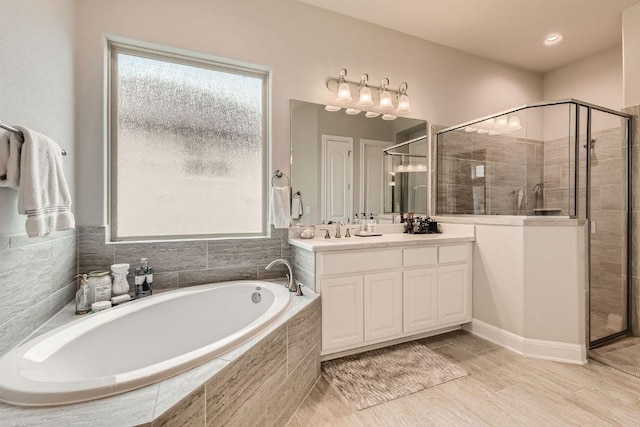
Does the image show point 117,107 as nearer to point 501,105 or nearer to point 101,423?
point 101,423

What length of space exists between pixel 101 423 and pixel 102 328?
33.0 inches

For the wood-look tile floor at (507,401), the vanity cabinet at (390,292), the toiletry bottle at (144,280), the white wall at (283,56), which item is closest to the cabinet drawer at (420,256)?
the vanity cabinet at (390,292)

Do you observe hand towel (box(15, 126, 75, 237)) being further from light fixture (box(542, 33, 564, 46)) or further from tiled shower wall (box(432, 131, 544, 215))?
light fixture (box(542, 33, 564, 46))

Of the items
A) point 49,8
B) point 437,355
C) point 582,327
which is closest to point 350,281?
point 437,355

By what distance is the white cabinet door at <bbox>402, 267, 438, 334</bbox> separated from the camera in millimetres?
2279

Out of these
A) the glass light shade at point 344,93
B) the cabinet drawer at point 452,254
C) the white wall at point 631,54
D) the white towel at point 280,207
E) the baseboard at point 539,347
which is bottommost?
the baseboard at point 539,347

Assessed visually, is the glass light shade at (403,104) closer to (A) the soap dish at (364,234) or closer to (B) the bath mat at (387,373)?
(A) the soap dish at (364,234)

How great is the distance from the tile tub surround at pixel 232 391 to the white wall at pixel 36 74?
2.81 ft

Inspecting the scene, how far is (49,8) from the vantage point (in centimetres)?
159

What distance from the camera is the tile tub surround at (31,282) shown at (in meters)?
1.22

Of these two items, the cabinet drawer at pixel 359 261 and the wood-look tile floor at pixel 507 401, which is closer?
the wood-look tile floor at pixel 507 401

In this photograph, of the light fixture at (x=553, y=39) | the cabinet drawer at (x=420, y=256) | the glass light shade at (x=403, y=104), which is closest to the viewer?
the cabinet drawer at (x=420, y=256)

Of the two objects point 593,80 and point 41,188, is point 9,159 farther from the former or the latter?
point 593,80

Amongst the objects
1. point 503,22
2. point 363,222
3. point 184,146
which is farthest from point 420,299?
point 503,22
